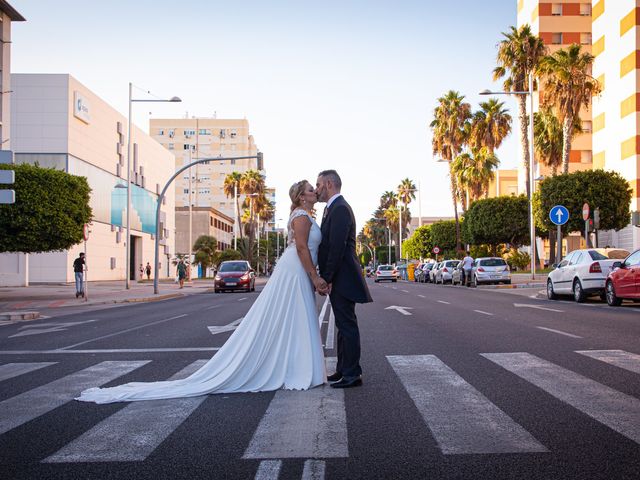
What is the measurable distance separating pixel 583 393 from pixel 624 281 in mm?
12900

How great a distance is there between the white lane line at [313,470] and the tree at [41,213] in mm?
25672

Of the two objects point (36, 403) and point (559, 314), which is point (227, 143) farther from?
point (36, 403)

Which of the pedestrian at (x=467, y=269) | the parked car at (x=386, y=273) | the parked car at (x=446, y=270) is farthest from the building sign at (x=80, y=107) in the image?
the pedestrian at (x=467, y=269)

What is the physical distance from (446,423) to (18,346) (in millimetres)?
8185

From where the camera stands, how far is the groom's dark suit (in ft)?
21.0

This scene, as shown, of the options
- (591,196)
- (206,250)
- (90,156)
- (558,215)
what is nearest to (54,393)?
(558,215)

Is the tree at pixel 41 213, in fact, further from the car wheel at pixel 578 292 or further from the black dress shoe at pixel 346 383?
the black dress shoe at pixel 346 383

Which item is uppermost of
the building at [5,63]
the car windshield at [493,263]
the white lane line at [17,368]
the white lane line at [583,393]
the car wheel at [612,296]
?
the building at [5,63]

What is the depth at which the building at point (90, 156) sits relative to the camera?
4553cm

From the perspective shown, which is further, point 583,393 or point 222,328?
point 222,328

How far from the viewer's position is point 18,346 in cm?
1088

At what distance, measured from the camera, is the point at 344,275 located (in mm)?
6508

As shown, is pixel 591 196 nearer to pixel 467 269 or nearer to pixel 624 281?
pixel 467 269

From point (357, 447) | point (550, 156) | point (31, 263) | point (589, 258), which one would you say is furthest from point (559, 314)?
point (31, 263)
